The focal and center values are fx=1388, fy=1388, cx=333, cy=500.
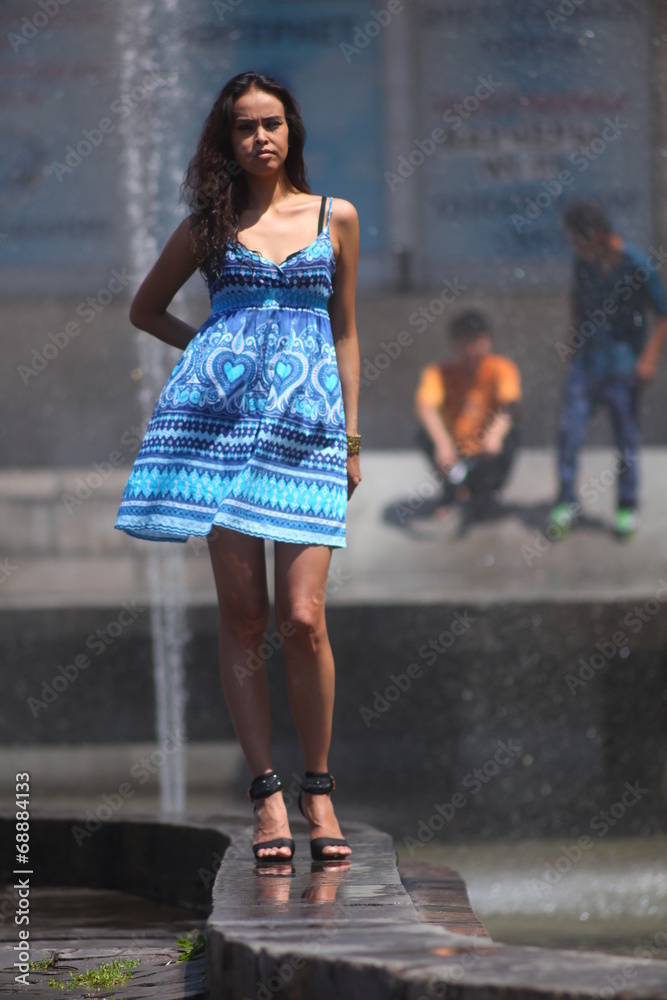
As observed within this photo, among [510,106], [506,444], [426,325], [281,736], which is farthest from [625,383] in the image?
[281,736]

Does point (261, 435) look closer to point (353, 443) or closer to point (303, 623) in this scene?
point (353, 443)

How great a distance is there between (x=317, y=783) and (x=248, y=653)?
301 mm

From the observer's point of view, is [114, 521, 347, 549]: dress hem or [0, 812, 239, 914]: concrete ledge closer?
[114, 521, 347, 549]: dress hem

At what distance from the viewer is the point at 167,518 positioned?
107 inches

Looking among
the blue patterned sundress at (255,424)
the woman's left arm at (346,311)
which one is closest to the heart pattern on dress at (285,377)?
the blue patterned sundress at (255,424)

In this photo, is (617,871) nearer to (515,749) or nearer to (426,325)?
(515,749)

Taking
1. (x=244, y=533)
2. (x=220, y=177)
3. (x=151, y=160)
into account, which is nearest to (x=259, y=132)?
(x=220, y=177)

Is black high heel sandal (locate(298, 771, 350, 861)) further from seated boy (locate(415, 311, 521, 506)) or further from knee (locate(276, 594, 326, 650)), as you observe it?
seated boy (locate(415, 311, 521, 506))

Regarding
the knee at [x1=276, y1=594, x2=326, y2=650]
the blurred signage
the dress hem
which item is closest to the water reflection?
the knee at [x1=276, y1=594, x2=326, y2=650]

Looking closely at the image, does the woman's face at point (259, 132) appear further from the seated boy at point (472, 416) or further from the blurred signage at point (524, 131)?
the blurred signage at point (524, 131)

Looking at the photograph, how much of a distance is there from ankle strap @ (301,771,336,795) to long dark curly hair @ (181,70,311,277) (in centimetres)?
105

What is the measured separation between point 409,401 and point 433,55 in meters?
1.80

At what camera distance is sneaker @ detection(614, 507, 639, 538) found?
6.52 m

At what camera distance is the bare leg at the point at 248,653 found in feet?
9.08
